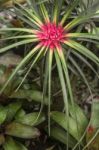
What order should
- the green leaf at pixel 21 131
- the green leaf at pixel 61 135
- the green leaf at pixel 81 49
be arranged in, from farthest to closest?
the green leaf at pixel 61 135 → the green leaf at pixel 21 131 → the green leaf at pixel 81 49

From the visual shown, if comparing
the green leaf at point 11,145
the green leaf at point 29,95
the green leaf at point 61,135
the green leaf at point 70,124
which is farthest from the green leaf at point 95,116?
the green leaf at point 11,145

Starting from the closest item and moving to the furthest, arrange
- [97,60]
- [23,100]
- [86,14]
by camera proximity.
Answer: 1. [97,60]
2. [86,14]
3. [23,100]

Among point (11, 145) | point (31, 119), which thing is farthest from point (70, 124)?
point (11, 145)

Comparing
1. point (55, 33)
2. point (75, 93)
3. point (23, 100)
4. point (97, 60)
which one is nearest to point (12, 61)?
point (23, 100)

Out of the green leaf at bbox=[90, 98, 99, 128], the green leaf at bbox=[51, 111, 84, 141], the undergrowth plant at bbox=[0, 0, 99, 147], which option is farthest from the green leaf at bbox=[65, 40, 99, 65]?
the green leaf at bbox=[51, 111, 84, 141]

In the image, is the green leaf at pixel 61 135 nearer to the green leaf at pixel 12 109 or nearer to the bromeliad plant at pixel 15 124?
the bromeliad plant at pixel 15 124

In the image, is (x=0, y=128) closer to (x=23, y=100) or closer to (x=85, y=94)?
(x=23, y=100)
